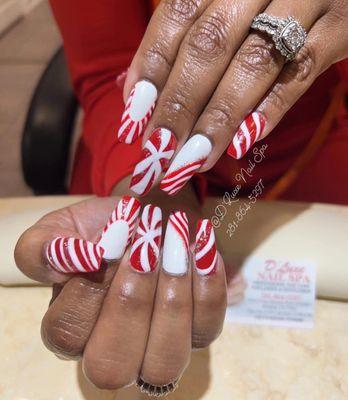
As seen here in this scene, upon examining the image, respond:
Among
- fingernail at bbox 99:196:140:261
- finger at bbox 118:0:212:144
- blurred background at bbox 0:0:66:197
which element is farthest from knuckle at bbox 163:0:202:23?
blurred background at bbox 0:0:66:197

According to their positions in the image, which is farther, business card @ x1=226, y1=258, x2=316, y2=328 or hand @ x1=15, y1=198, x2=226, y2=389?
business card @ x1=226, y1=258, x2=316, y2=328

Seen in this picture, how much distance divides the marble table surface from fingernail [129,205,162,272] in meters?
0.15

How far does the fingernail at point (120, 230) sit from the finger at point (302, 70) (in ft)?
0.36

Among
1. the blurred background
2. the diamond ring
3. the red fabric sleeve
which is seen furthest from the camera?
the blurred background

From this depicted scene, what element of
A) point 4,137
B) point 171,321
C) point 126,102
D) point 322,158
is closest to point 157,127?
point 126,102

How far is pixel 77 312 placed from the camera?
36cm

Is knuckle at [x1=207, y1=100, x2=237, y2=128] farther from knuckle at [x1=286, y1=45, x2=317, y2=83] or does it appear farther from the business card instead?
the business card

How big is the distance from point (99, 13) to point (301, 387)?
1.51ft

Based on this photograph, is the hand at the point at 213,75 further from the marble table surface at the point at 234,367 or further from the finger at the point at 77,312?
the marble table surface at the point at 234,367

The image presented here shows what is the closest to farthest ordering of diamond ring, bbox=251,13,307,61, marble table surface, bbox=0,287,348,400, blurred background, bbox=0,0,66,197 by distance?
diamond ring, bbox=251,13,307,61, marble table surface, bbox=0,287,348,400, blurred background, bbox=0,0,66,197

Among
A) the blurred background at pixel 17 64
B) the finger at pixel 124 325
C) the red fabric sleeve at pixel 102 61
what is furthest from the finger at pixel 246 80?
the blurred background at pixel 17 64

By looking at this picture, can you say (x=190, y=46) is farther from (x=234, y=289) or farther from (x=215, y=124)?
(x=234, y=289)

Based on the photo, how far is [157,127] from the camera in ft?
1.11

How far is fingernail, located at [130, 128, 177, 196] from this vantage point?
13.2 inches
